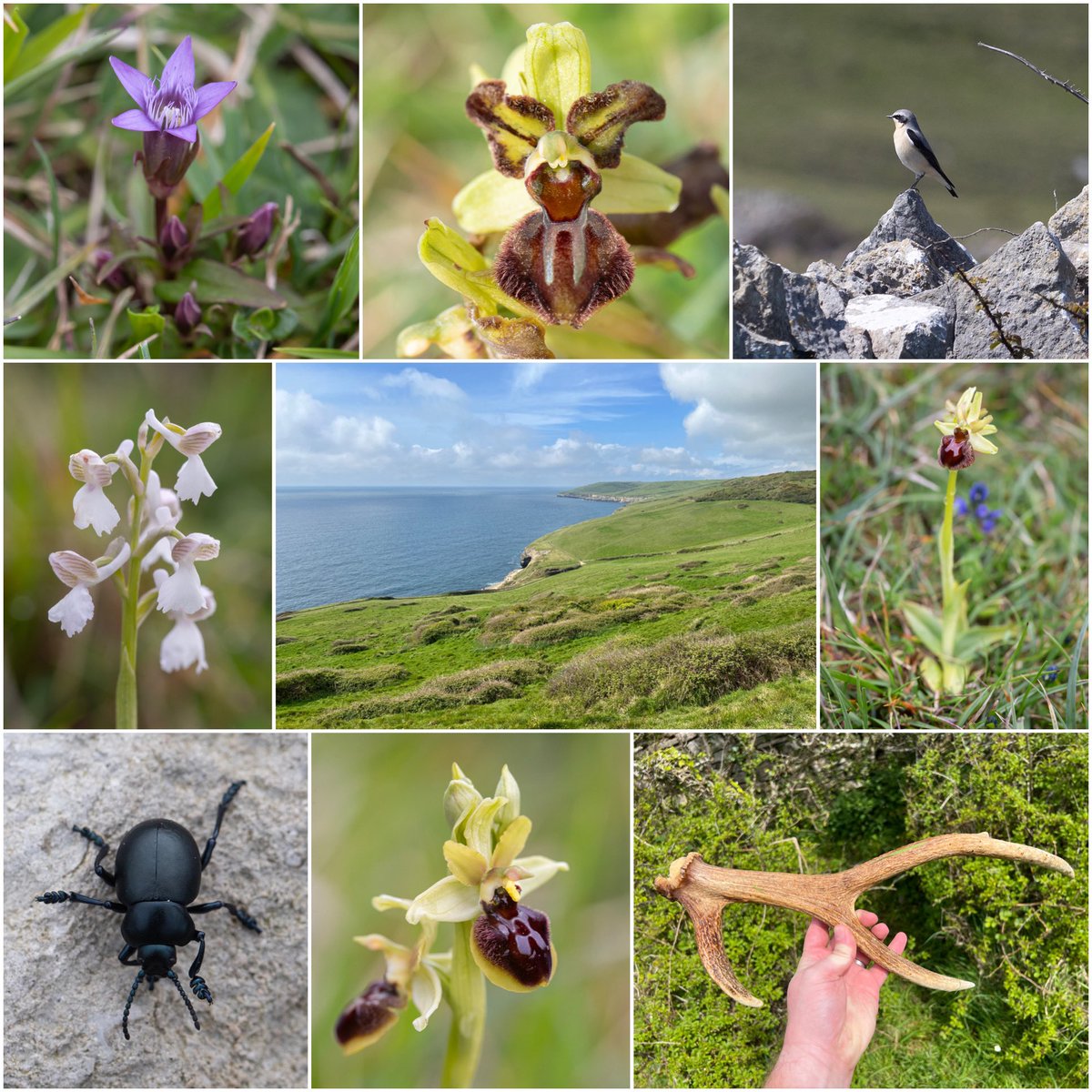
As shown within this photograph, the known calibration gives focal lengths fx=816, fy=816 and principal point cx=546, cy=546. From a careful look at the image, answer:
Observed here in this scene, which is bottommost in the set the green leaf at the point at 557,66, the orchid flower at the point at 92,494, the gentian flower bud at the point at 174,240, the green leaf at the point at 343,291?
the orchid flower at the point at 92,494

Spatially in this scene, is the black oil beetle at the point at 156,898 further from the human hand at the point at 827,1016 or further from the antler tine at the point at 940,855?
the antler tine at the point at 940,855

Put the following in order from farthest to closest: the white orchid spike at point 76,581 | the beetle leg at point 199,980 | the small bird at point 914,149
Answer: the small bird at point 914,149, the beetle leg at point 199,980, the white orchid spike at point 76,581

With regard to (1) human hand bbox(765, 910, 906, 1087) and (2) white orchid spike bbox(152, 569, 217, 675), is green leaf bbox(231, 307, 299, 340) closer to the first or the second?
(2) white orchid spike bbox(152, 569, 217, 675)

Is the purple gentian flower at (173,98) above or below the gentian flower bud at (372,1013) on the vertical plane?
above

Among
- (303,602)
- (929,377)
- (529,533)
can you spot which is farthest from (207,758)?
(929,377)

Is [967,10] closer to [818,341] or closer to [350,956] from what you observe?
[818,341]

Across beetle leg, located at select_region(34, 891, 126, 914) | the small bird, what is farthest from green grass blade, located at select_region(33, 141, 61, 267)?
the small bird

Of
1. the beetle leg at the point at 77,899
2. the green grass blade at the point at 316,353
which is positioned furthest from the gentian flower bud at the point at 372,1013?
the green grass blade at the point at 316,353
